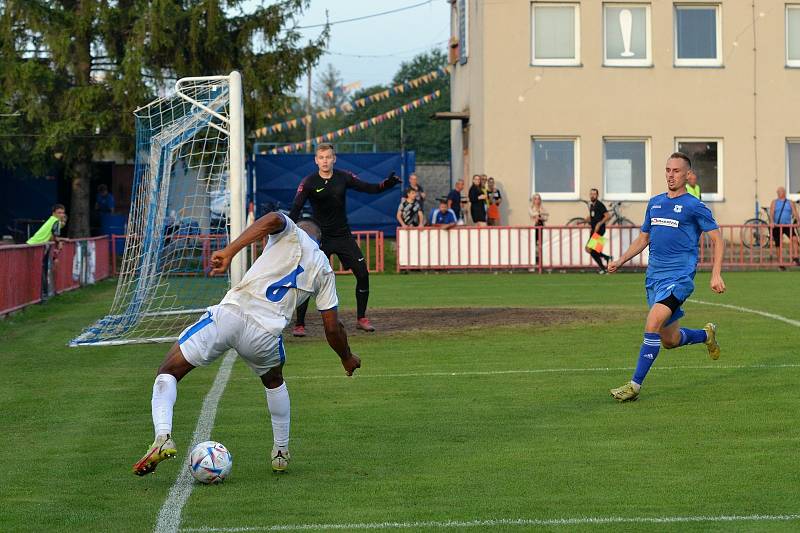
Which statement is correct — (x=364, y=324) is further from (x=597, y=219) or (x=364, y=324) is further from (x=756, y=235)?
(x=756, y=235)

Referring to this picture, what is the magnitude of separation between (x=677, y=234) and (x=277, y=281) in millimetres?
4400

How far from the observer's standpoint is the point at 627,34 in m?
35.9

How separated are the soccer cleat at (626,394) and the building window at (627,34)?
26483 mm

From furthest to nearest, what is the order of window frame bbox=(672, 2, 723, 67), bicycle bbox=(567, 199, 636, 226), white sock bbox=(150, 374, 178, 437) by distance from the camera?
1. window frame bbox=(672, 2, 723, 67)
2. bicycle bbox=(567, 199, 636, 226)
3. white sock bbox=(150, 374, 178, 437)

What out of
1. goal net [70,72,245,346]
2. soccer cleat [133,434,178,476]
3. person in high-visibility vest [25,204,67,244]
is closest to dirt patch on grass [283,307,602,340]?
goal net [70,72,245,346]

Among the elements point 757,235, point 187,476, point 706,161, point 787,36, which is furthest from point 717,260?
point 787,36

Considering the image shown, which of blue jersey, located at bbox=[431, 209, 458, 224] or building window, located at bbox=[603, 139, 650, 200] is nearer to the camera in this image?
blue jersey, located at bbox=[431, 209, 458, 224]

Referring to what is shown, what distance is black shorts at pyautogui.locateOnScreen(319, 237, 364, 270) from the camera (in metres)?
15.2

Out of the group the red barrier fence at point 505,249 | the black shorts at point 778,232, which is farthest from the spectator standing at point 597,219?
the black shorts at point 778,232

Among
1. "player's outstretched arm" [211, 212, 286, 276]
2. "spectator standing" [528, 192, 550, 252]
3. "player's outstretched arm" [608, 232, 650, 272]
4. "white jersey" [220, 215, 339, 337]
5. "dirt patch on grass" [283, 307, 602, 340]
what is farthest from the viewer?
"spectator standing" [528, 192, 550, 252]

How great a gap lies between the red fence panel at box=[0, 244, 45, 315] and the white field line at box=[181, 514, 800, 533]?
13212 millimetres

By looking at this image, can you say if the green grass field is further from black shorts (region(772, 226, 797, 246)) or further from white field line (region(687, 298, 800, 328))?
black shorts (region(772, 226, 797, 246))

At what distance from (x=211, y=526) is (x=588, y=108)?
30478 millimetres

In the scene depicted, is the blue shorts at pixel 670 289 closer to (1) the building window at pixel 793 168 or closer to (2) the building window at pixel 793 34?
(1) the building window at pixel 793 168
